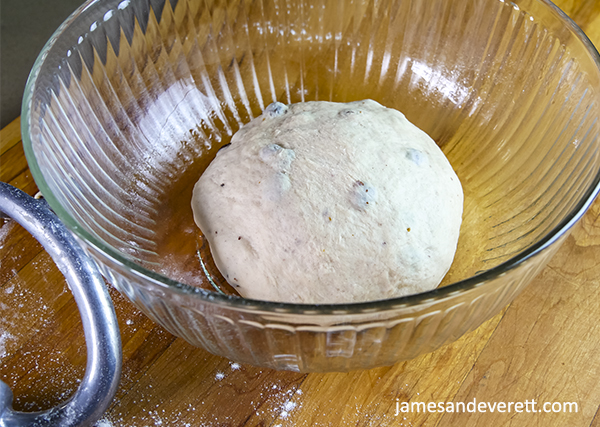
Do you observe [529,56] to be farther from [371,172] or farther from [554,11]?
[371,172]

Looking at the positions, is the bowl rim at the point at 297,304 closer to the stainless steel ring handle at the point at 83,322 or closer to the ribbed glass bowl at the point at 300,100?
the ribbed glass bowl at the point at 300,100

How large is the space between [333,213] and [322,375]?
0.16 m

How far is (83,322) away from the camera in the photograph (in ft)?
1.78

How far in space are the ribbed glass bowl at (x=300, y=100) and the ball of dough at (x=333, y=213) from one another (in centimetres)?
6

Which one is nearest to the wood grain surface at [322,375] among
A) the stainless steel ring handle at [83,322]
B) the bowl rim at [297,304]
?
the stainless steel ring handle at [83,322]

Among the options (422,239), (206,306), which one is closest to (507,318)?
(422,239)

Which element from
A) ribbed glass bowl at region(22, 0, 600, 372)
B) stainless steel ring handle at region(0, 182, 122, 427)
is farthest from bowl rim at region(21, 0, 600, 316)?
stainless steel ring handle at region(0, 182, 122, 427)

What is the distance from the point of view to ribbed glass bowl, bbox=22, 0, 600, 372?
42 centimetres

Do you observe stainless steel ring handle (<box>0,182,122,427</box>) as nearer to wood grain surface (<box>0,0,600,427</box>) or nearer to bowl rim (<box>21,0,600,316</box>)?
wood grain surface (<box>0,0,600,427</box>)

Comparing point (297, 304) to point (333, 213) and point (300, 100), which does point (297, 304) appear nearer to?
point (333, 213)

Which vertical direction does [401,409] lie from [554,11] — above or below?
below

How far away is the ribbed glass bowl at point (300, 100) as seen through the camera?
420 mm

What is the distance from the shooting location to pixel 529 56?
2.14 ft

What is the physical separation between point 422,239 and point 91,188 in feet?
1.12
